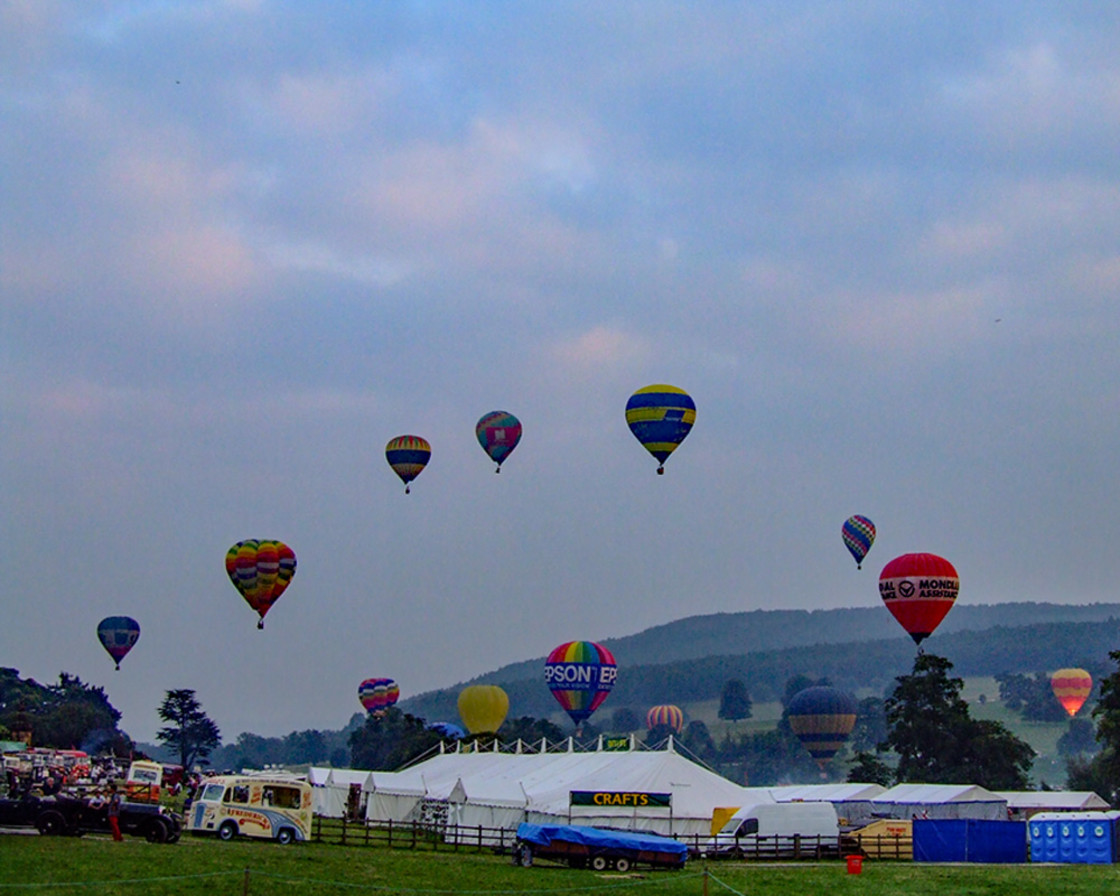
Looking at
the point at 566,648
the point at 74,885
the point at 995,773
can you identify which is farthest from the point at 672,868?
the point at 995,773

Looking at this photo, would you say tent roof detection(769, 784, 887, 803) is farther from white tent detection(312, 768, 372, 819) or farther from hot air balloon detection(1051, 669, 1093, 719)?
hot air balloon detection(1051, 669, 1093, 719)

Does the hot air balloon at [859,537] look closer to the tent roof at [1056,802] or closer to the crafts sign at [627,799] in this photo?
the tent roof at [1056,802]

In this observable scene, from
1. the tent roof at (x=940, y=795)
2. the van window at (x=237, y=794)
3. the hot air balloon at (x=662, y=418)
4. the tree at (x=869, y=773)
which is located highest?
the hot air balloon at (x=662, y=418)

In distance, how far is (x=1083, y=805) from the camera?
75.4 metres

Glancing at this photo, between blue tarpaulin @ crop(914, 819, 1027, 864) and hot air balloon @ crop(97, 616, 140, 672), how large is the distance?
85381 mm

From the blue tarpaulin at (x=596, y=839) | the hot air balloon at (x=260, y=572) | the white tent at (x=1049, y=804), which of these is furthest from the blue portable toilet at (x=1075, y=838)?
the hot air balloon at (x=260, y=572)

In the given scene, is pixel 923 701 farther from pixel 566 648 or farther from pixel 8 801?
pixel 8 801

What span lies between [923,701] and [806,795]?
4098 centimetres

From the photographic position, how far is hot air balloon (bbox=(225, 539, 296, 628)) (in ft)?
298

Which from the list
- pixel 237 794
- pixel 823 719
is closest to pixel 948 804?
pixel 237 794

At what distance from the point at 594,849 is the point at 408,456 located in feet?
186

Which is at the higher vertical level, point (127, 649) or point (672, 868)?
point (127, 649)

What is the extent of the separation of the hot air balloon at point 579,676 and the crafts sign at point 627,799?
4251cm

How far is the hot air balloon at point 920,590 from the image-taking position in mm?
86312
